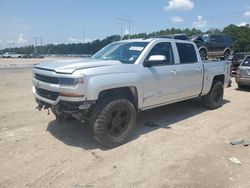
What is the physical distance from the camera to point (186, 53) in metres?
6.54

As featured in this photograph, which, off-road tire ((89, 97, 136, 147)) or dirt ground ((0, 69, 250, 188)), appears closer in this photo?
dirt ground ((0, 69, 250, 188))

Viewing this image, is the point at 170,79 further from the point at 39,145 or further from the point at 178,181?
the point at 39,145

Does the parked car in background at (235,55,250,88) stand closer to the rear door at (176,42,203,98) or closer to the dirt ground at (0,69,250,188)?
the dirt ground at (0,69,250,188)

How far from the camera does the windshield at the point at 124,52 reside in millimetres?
5379

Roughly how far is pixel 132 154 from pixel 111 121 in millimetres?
729

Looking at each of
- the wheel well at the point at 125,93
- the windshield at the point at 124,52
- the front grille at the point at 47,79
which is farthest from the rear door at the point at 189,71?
the front grille at the point at 47,79

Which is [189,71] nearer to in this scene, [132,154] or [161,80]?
[161,80]

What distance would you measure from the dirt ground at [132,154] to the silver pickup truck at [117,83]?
52 cm

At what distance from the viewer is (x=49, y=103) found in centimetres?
473

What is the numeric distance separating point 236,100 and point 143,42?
201 inches

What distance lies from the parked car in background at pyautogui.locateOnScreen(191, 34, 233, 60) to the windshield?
11807mm

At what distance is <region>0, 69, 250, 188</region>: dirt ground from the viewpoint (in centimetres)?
371

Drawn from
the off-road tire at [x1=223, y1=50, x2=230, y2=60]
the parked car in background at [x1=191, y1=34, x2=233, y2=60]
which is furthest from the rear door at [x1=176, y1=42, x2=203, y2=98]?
the off-road tire at [x1=223, y1=50, x2=230, y2=60]

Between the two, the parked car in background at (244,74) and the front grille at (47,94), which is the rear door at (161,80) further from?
the parked car in background at (244,74)
